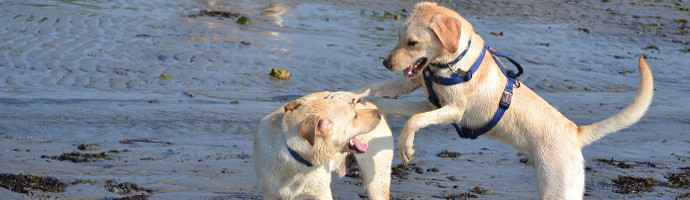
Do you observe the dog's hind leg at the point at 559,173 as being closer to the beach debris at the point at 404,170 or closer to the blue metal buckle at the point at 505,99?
the blue metal buckle at the point at 505,99

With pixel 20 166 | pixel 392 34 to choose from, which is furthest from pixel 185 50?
pixel 20 166

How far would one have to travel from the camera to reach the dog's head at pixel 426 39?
5.54 m

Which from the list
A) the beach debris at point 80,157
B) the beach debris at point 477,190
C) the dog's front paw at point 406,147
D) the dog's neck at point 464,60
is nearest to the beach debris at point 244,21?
the beach debris at point 80,157

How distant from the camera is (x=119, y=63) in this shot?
11.5 metres

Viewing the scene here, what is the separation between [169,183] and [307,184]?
1783mm

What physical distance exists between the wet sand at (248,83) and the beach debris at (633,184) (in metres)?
0.05

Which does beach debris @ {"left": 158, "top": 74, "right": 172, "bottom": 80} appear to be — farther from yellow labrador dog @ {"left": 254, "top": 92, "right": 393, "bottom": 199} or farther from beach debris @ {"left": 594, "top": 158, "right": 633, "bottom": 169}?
yellow labrador dog @ {"left": 254, "top": 92, "right": 393, "bottom": 199}

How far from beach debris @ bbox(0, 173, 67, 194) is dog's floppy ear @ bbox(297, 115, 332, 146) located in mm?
2328

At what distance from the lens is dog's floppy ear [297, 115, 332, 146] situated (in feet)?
16.1

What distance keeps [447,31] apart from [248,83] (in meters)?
5.86

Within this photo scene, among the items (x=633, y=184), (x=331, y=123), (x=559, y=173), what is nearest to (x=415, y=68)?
(x=331, y=123)

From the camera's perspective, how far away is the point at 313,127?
493cm

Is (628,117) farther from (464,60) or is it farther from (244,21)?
(244,21)

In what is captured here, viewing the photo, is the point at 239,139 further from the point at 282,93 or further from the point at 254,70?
the point at 254,70
